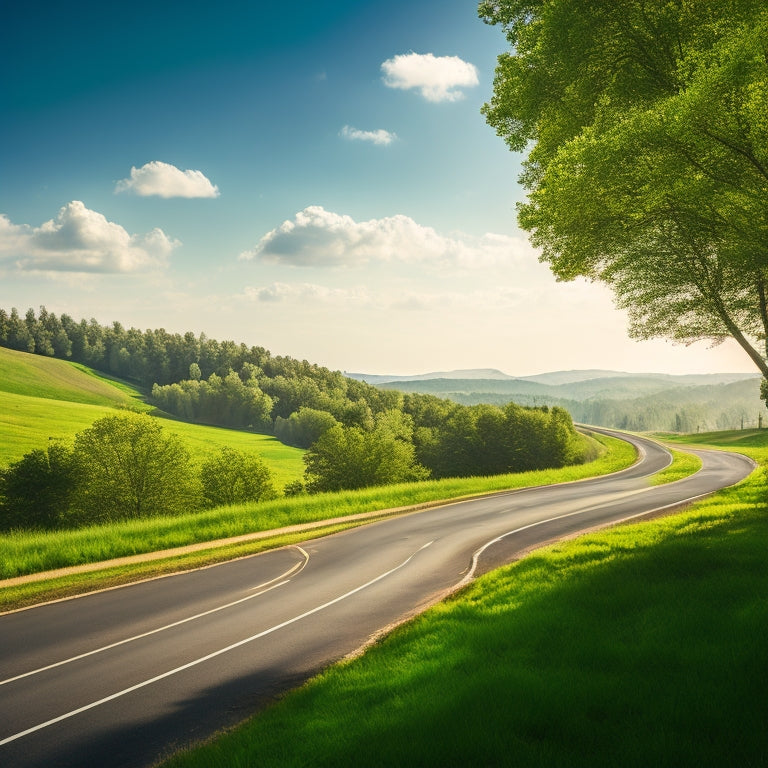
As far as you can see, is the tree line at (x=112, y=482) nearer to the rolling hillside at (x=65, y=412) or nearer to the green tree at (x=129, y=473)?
the green tree at (x=129, y=473)

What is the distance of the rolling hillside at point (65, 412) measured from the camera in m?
67.1

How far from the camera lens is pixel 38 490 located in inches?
1336

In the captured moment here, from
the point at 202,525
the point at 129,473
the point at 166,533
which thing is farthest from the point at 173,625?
the point at 129,473

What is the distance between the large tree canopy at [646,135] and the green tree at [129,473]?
A: 32.1 meters

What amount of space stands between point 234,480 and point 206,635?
31394 mm

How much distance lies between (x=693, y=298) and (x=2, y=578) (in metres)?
23.4

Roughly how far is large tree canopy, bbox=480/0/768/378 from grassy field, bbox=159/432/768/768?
7067 millimetres

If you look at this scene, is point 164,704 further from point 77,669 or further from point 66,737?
point 77,669

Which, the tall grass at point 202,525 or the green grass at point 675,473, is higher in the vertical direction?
the green grass at point 675,473

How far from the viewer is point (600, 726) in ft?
16.1

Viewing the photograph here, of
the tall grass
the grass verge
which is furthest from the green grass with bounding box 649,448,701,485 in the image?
the grass verge

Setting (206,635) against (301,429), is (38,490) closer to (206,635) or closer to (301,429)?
(206,635)

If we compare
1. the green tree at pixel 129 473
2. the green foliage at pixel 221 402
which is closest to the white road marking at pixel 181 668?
the green tree at pixel 129 473

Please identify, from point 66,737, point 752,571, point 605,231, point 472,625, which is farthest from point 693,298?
point 66,737
